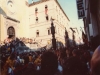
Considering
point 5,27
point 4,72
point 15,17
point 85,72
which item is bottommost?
point 4,72

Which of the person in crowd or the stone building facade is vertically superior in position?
the stone building facade

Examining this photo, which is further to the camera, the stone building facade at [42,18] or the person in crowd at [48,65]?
the stone building facade at [42,18]

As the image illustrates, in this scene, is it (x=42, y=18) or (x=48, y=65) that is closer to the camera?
(x=48, y=65)

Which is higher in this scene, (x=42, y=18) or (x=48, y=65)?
(x=42, y=18)

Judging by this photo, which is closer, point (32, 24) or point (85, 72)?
point (85, 72)

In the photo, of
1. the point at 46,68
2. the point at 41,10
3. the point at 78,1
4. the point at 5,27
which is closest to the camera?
the point at 46,68

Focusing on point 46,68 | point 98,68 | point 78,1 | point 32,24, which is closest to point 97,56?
point 98,68

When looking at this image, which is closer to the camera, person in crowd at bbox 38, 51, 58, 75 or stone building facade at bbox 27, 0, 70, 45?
person in crowd at bbox 38, 51, 58, 75

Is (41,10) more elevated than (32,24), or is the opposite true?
(41,10)

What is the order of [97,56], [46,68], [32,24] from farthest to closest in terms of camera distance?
[32,24], [46,68], [97,56]

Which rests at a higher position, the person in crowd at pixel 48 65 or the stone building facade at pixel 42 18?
the stone building facade at pixel 42 18

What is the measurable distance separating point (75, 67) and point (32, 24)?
11.1 meters

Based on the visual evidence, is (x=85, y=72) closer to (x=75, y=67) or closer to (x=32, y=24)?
(x=75, y=67)

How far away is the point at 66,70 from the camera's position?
803mm
